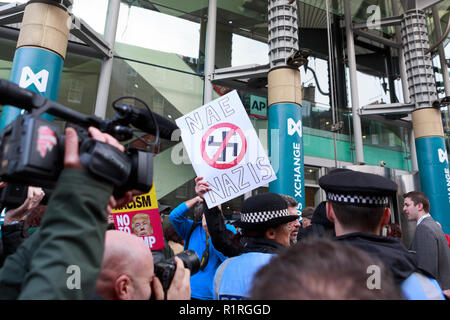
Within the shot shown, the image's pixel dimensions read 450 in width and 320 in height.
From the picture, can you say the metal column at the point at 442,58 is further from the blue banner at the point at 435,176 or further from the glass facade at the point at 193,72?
the blue banner at the point at 435,176

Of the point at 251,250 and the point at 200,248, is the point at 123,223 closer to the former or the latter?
the point at 200,248

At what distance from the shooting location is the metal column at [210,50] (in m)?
7.49

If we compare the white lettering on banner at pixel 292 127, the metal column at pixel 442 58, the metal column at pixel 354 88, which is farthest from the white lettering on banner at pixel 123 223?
the metal column at pixel 442 58

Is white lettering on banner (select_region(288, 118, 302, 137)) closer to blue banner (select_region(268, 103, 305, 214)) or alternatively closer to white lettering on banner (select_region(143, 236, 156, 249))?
blue banner (select_region(268, 103, 305, 214))

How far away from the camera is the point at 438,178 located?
836 cm

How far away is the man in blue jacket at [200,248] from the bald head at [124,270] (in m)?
1.52

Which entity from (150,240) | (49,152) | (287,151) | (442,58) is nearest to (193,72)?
(287,151)

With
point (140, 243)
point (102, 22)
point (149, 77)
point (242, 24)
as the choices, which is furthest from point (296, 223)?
point (242, 24)

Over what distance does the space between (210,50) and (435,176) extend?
6636 mm

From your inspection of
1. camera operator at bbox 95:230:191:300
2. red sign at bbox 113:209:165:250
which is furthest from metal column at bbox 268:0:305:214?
camera operator at bbox 95:230:191:300

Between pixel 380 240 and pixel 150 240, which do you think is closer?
pixel 380 240

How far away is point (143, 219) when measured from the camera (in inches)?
123
